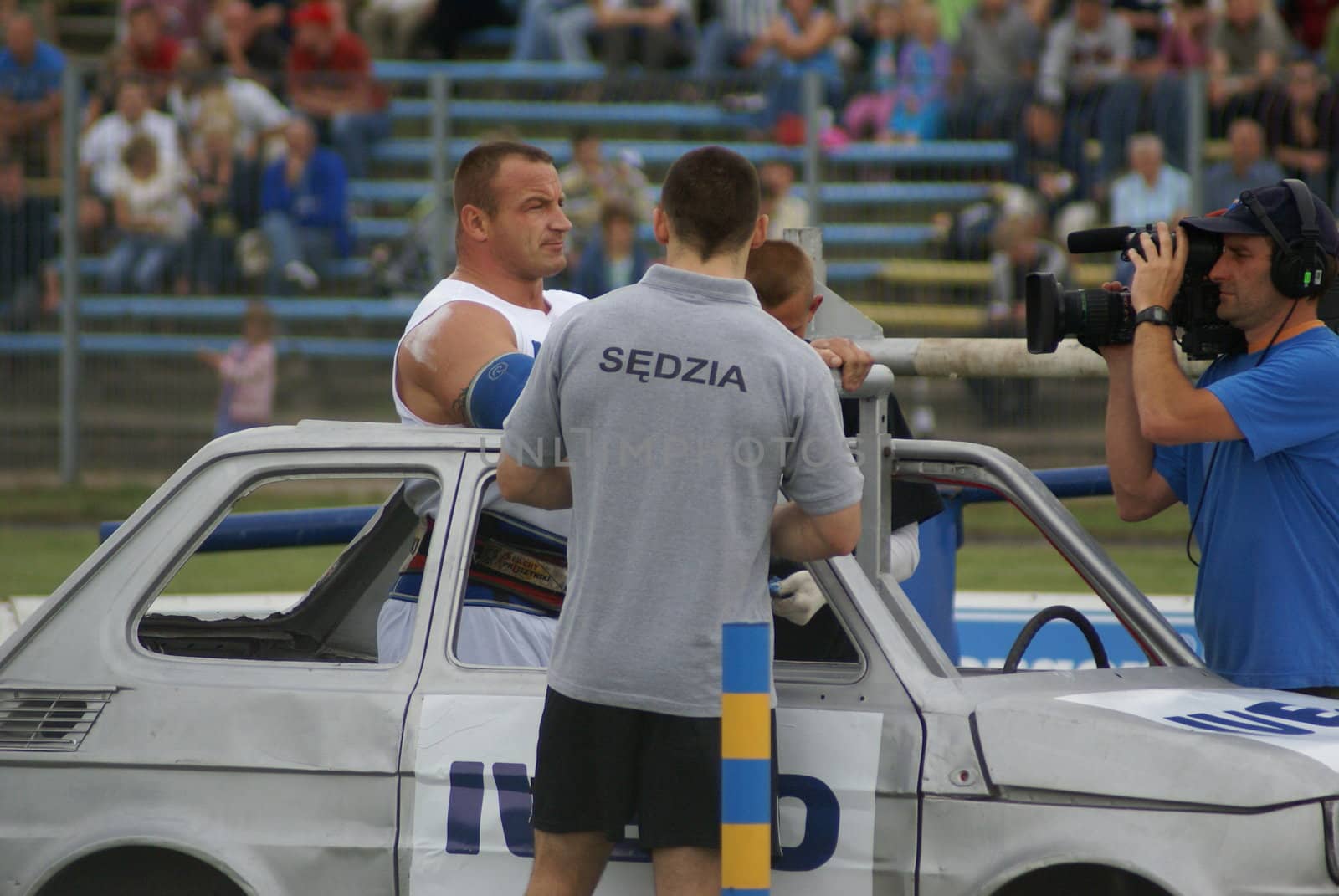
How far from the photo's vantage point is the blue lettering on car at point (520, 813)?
3146 mm

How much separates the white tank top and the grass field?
5.46 m

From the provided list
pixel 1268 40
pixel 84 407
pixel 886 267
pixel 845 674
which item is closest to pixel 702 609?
pixel 845 674

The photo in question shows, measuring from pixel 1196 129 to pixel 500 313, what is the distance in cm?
878

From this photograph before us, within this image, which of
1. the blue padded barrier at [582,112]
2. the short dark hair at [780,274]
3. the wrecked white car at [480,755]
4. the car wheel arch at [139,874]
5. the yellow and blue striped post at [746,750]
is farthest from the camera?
the blue padded barrier at [582,112]

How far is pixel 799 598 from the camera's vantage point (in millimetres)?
3457

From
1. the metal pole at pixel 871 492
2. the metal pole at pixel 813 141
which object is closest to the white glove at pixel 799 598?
the metal pole at pixel 871 492

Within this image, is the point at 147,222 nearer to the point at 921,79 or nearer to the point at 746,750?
the point at 921,79

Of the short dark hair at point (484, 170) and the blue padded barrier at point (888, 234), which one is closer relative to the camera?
the short dark hair at point (484, 170)

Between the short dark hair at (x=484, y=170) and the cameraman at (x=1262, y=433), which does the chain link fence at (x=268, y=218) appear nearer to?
the short dark hair at (x=484, y=170)

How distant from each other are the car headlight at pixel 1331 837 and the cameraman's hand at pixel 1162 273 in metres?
1.10

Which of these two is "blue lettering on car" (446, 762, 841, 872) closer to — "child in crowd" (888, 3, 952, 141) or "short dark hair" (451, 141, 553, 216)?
"short dark hair" (451, 141, 553, 216)

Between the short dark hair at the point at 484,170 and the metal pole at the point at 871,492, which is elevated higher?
the short dark hair at the point at 484,170

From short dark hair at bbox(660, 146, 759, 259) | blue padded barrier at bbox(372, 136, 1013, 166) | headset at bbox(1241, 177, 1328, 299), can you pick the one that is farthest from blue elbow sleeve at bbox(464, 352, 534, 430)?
blue padded barrier at bbox(372, 136, 1013, 166)

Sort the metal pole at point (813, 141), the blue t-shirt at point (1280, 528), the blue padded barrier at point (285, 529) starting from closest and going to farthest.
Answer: the blue t-shirt at point (1280, 528) → the blue padded barrier at point (285, 529) → the metal pole at point (813, 141)
